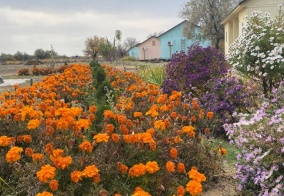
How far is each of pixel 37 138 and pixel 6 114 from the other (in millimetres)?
465

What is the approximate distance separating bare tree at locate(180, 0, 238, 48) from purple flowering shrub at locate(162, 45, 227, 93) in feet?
107

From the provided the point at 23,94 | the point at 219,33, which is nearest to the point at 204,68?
the point at 23,94

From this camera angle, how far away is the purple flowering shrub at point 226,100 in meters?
6.79

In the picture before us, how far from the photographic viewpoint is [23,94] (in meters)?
5.18

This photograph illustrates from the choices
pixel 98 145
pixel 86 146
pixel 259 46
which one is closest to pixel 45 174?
pixel 86 146

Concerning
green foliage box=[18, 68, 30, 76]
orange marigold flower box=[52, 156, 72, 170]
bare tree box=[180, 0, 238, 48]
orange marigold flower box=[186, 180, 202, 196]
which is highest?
bare tree box=[180, 0, 238, 48]

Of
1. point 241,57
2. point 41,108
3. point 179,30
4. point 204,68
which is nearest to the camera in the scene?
point 41,108

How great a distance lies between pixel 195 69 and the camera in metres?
9.23

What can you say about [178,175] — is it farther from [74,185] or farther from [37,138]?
[37,138]

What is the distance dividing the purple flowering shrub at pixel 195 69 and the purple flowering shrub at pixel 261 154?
5.04 meters

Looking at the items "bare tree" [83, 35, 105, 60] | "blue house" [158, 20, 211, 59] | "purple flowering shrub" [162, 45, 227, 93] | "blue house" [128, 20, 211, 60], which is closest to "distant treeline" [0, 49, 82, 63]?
"bare tree" [83, 35, 105, 60]

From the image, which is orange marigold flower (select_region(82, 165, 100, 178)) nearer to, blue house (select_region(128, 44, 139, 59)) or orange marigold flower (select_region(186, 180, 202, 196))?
orange marigold flower (select_region(186, 180, 202, 196))

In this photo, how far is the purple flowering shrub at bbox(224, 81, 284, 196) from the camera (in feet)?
10.3

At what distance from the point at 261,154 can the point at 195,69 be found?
604 centimetres
